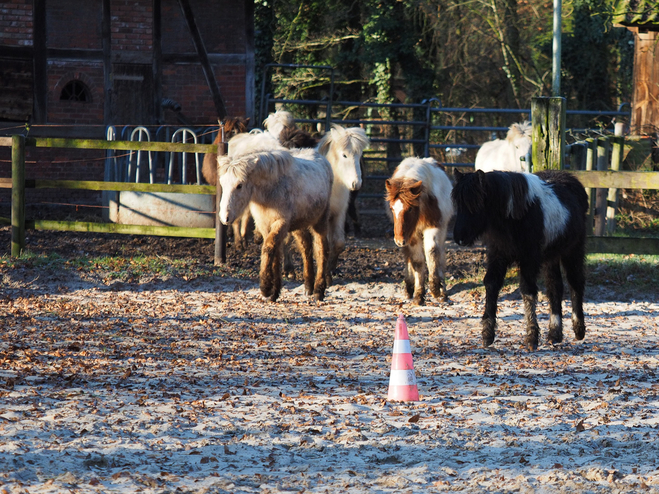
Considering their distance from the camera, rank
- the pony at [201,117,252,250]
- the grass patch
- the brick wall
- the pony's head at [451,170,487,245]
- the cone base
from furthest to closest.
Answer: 1. the brick wall
2. the pony at [201,117,252,250]
3. the grass patch
4. the pony's head at [451,170,487,245]
5. the cone base

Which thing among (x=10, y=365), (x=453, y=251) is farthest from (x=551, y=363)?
(x=453, y=251)

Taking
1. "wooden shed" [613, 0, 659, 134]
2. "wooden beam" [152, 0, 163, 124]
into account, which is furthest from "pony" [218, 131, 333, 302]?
"wooden shed" [613, 0, 659, 134]

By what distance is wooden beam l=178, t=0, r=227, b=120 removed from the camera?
15047mm

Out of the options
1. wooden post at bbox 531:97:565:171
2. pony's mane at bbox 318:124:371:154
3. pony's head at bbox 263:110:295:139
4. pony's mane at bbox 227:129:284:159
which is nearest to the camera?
wooden post at bbox 531:97:565:171

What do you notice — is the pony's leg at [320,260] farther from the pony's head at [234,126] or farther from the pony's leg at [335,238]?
the pony's head at [234,126]

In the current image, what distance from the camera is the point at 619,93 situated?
25172mm

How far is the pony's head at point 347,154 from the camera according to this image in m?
9.86

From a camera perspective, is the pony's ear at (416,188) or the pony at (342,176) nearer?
the pony's ear at (416,188)

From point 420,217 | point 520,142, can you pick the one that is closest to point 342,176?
point 420,217

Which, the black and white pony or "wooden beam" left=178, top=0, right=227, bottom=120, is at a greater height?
"wooden beam" left=178, top=0, right=227, bottom=120

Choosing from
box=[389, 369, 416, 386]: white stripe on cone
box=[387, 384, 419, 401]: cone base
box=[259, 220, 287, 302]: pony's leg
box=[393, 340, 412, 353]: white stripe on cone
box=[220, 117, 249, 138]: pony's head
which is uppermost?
box=[220, 117, 249, 138]: pony's head

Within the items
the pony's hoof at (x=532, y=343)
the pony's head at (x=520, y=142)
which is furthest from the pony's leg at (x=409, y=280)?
the pony's head at (x=520, y=142)

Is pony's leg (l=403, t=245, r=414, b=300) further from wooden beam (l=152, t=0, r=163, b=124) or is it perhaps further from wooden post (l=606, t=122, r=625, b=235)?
wooden beam (l=152, t=0, r=163, b=124)

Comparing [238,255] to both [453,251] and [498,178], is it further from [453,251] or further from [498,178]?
[498,178]
